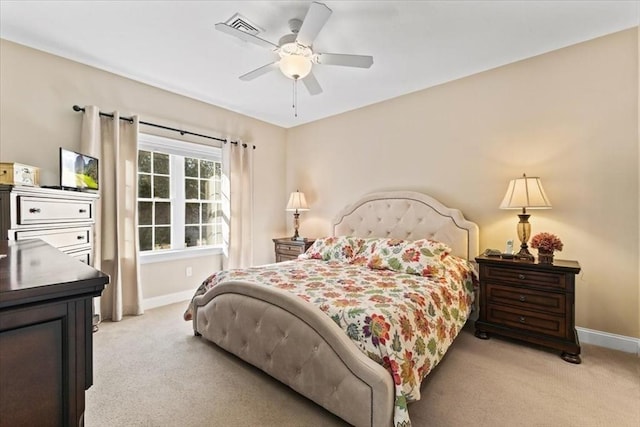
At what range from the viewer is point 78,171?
107 inches

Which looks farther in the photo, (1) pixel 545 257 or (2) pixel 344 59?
(1) pixel 545 257

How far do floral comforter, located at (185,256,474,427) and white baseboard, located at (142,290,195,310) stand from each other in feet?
4.37

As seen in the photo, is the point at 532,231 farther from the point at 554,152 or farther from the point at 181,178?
the point at 181,178

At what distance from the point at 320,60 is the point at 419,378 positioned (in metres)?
2.32

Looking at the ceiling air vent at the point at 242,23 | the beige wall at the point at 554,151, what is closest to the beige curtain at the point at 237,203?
the beige wall at the point at 554,151

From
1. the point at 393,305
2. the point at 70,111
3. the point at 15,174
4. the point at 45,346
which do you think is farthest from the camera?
the point at 70,111

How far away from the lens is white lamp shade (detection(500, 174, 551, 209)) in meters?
2.62

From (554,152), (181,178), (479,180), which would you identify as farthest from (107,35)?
(554,152)

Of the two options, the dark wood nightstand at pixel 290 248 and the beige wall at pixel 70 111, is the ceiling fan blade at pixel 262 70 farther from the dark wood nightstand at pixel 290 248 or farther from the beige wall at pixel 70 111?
the dark wood nightstand at pixel 290 248

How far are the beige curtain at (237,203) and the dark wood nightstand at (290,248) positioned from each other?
430mm

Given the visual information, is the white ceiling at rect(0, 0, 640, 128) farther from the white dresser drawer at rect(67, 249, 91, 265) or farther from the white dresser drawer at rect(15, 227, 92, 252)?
the white dresser drawer at rect(67, 249, 91, 265)

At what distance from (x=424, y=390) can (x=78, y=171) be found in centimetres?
334

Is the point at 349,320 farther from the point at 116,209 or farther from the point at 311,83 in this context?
the point at 116,209

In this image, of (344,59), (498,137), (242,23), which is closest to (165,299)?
(242,23)
